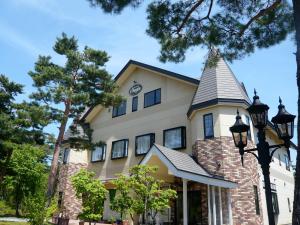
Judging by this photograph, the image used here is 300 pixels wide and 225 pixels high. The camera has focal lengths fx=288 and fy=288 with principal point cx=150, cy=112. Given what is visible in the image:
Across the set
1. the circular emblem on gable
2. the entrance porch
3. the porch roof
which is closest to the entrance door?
the entrance porch

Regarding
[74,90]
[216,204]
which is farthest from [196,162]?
[74,90]

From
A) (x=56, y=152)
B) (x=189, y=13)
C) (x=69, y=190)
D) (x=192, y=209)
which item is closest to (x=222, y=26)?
(x=189, y=13)


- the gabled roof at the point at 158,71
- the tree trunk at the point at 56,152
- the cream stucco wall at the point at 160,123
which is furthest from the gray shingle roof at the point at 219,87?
the tree trunk at the point at 56,152

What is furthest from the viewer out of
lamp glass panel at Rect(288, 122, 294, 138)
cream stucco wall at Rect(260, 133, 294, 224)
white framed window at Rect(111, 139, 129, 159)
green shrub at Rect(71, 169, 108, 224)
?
white framed window at Rect(111, 139, 129, 159)

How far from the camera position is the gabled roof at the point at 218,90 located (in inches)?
587

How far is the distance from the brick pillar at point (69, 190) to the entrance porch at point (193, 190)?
8888 millimetres

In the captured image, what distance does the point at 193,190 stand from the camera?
49.0 ft

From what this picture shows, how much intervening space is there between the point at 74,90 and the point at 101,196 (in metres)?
7.43

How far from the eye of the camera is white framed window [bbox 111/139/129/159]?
19.7 meters

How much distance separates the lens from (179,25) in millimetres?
9086

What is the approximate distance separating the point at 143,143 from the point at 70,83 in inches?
234

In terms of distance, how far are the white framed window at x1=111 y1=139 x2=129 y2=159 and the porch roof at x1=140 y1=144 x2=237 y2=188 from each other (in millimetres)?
6779

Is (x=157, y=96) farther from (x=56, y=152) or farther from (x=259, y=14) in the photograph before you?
(x=259, y=14)

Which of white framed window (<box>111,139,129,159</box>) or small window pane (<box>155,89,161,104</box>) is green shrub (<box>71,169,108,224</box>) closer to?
white framed window (<box>111,139,129,159</box>)
